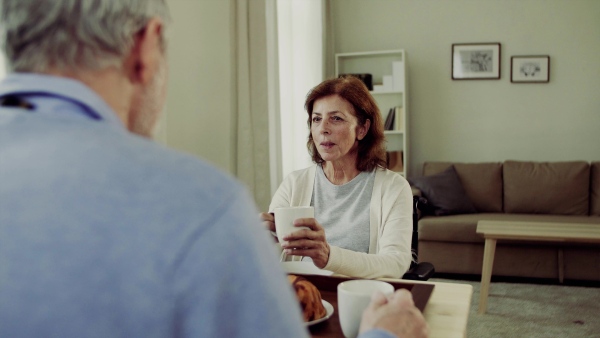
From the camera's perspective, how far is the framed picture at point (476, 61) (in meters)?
5.24

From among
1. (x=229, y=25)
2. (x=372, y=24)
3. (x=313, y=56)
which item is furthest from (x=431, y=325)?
(x=372, y=24)

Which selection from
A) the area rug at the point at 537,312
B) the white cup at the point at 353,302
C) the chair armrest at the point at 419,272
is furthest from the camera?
the area rug at the point at 537,312

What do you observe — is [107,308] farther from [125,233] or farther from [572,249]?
[572,249]

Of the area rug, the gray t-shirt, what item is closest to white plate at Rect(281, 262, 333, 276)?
the gray t-shirt

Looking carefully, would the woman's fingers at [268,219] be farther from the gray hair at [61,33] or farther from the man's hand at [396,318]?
the gray hair at [61,33]

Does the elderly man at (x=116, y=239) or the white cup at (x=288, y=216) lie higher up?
the elderly man at (x=116, y=239)

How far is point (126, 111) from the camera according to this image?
0.54 metres

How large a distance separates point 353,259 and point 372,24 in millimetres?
4488

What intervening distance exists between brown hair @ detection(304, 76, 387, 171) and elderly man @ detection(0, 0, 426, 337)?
151 centimetres

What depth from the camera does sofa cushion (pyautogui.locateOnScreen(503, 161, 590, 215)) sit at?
4.57m

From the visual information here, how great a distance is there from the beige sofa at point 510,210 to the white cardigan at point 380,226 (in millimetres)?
2493

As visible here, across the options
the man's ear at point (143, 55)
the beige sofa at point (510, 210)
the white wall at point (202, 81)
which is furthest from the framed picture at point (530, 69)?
the man's ear at point (143, 55)

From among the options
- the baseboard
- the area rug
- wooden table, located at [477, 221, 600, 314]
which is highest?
Answer: wooden table, located at [477, 221, 600, 314]

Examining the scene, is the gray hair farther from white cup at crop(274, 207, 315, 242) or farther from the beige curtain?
the beige curtain
